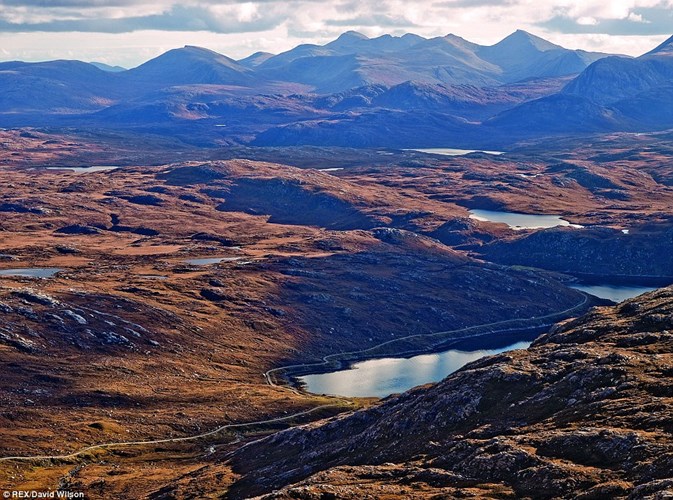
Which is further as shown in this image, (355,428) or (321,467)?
(355,428)

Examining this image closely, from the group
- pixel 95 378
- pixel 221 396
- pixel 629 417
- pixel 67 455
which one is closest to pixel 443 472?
pixel 629 417

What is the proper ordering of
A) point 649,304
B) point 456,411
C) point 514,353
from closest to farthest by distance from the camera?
point 456,411, point 514,353, point 649,304

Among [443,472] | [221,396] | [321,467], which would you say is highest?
[443,472]

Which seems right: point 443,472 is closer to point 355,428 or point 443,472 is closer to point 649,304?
point 355,428

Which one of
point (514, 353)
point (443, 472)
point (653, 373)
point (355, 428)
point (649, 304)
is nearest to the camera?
point (443, 472)

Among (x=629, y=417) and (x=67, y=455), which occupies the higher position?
(x=629, y=417)

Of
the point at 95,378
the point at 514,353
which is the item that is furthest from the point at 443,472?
the point at 95,378
